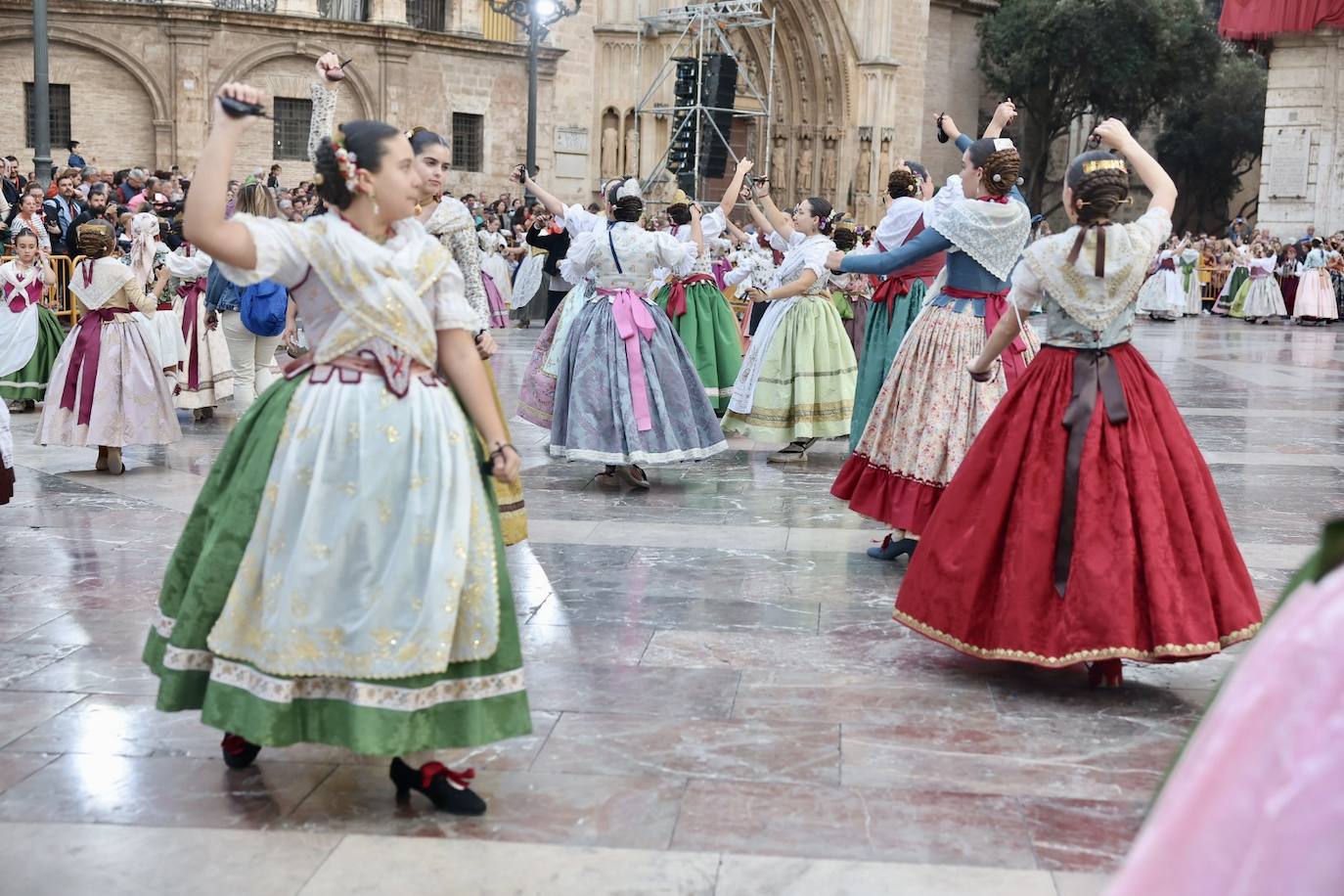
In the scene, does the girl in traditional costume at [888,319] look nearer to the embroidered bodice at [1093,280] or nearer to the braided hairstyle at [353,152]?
the embroidered bodice at [1093,280]

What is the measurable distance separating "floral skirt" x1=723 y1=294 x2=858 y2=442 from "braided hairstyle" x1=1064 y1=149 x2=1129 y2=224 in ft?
16.5

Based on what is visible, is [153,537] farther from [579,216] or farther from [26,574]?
[579,216]

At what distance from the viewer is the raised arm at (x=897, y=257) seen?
5.95 metres

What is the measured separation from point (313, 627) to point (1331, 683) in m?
2.69

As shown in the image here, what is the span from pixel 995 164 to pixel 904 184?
1903mm

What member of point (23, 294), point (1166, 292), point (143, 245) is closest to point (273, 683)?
point (143, 245)

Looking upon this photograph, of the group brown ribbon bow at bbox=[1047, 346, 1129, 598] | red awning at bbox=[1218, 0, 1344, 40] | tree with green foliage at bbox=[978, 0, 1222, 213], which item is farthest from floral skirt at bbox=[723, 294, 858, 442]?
tree with green foliage at bbox=[978, 0, 1222, 213]

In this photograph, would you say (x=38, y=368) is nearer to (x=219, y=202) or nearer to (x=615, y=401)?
(x=615, y=401)

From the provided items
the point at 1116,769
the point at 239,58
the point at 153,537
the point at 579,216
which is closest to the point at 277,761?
the point at 1116,769

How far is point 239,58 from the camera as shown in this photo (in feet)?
78.1

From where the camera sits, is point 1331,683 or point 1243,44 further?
point 1243,44

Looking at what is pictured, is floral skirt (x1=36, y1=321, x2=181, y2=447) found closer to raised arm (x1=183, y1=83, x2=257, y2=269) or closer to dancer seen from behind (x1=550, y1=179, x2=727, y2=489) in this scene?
dancer seen from behind (x1=550, y1=179, x2=727, y2=489)

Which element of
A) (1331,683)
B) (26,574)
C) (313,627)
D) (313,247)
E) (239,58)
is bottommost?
(26,574)

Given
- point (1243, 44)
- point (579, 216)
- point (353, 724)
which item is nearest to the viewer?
point (353, 724)
